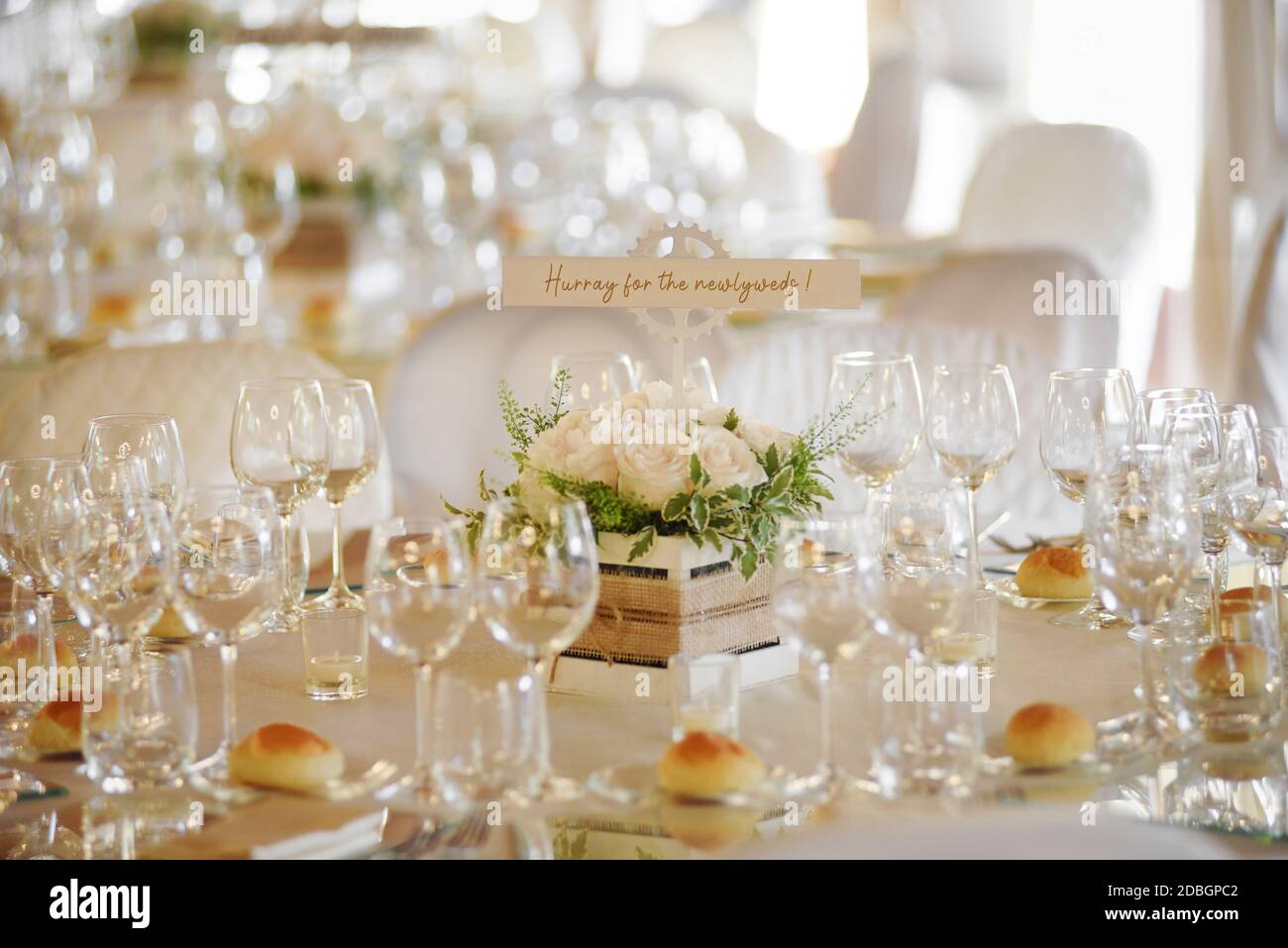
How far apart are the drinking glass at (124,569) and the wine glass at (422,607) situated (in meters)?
0.19

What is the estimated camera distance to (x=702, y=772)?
121cm

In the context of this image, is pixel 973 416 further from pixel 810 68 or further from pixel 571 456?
pixel 810 68

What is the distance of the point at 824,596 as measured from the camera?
1237mm

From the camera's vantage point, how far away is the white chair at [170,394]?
2.52m

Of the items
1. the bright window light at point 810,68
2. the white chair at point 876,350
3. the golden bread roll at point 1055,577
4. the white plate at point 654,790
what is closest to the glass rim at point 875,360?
the golden bread roll at point 1055,577

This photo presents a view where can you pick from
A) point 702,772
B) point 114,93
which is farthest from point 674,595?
point 114,93

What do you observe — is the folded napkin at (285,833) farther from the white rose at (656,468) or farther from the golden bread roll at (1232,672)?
the golden bread roll at (1232,672)

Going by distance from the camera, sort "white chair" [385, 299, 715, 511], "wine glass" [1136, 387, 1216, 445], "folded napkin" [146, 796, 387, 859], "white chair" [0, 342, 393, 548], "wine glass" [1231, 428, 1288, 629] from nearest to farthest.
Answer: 1. "folded napkin" [146, 796, 387, 859]
2. "wine glass" [1231, 428, 1288, 629]
3. "wine glass" [1136, 387, 1216, 445]
4. "white chair" [0, 342, 393, 548]
5. "white chair" [385, 299, 715, 511]

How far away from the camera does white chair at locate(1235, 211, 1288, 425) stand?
3.95m

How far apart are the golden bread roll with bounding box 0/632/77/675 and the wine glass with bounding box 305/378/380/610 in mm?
293

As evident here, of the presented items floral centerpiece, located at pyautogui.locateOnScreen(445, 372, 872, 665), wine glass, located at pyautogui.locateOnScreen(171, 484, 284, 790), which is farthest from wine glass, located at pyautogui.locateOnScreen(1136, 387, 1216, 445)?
wine glass, located at pyautogui.locateOnScreen(171, 484, 284, 790)

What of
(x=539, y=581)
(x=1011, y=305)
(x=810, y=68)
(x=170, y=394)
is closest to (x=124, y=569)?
(x=539, y=581)

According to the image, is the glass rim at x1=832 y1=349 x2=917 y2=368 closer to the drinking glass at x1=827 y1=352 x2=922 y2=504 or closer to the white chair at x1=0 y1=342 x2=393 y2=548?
the drinking glass at x1=827 y1=352 x2=922 y2=504

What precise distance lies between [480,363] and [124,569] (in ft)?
5.59
